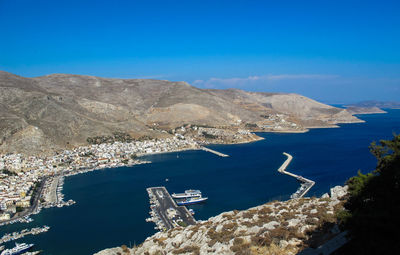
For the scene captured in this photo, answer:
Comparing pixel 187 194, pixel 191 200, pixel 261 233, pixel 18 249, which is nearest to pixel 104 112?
pixel 187 194

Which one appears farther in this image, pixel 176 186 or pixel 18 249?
pixel 176 186

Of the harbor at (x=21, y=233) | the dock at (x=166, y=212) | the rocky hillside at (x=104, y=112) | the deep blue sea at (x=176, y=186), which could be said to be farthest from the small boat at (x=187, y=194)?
the rocky hillside at (x=104, y=112)

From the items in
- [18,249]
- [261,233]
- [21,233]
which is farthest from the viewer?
[21,233]

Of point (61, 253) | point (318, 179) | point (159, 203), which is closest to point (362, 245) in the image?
point (61, 253)

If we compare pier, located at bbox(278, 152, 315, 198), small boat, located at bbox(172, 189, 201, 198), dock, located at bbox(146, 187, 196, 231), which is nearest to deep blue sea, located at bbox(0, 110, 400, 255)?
pier, located at bbox(278, 152, 315, 198)

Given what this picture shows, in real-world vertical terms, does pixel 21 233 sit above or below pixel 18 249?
below

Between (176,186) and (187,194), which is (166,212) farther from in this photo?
(176,186)

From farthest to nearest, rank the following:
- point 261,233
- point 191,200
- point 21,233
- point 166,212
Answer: point 191,200, point 166,212, point 21,233, point 261,233

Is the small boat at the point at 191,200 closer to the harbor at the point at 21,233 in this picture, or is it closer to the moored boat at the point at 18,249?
the harbor at the point at 21,233
